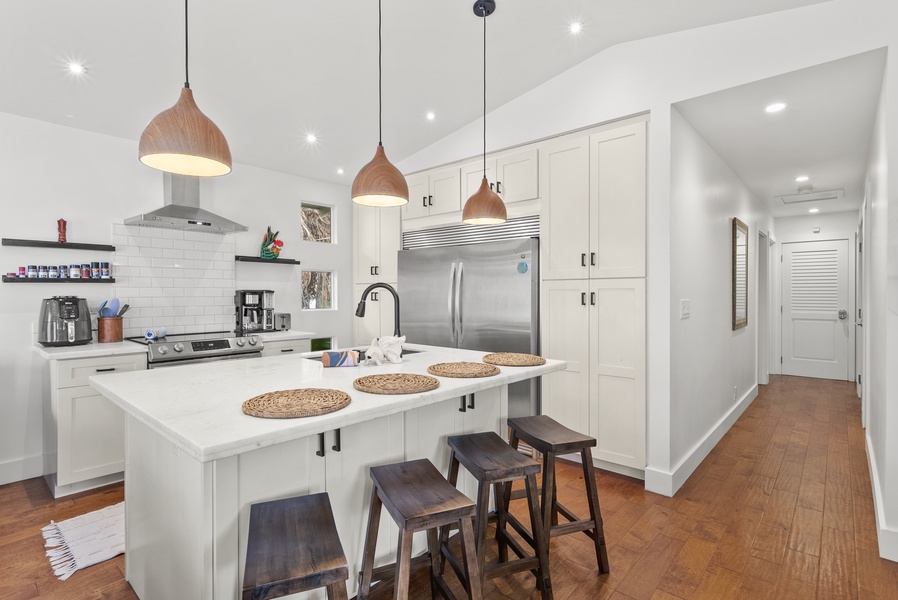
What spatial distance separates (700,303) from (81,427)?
4360mm

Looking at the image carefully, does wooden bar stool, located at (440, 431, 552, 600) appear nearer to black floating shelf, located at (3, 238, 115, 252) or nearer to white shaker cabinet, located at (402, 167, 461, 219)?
white shaker cabinet, located at (402, 167, 461, 219)

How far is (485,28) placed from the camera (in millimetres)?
2709

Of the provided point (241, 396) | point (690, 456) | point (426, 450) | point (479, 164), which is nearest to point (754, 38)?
point (479, 164)

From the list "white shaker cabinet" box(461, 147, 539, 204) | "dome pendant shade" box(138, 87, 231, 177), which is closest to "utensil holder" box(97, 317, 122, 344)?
"dome pendant shade" box(138, 87, 231, 177)

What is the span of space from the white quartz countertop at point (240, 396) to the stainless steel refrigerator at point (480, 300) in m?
1.17

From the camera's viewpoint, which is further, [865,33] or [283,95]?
[283,95]

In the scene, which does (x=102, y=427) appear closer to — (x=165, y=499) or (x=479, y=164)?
(x=165, y=499)

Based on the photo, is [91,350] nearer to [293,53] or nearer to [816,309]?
[293,53]

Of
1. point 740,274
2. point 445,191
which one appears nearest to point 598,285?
point 445,191

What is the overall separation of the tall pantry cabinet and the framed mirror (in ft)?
6.19

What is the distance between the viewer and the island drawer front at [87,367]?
2.75 meters

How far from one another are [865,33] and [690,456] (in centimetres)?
260

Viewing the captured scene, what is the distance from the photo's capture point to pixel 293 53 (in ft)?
9.13

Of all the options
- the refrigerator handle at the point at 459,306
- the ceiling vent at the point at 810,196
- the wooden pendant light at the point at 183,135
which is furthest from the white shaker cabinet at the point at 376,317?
the ceiling vent at the point at 810,196
